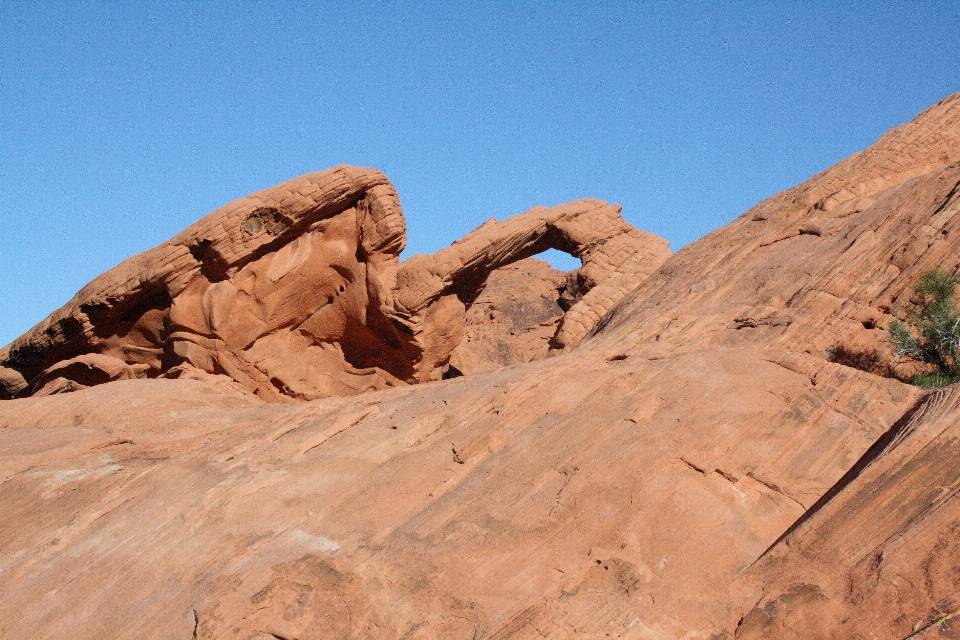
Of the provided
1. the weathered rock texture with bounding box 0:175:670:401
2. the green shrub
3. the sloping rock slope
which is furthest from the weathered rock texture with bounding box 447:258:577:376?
the green shrub

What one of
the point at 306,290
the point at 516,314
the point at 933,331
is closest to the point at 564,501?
the point at 933,331

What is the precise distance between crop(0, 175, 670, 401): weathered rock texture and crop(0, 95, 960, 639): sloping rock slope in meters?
7.30

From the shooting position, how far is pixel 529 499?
28.6 feet

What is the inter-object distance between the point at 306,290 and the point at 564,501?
13975 millimetres

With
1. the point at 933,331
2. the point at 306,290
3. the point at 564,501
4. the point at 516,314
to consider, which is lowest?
the point at 933,331

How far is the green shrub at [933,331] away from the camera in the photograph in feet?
34.8

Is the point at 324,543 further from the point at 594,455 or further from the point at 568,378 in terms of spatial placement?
the point at 568,378

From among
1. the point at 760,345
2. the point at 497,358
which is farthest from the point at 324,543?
the point at 497,358

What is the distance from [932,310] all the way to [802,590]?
5596 mm

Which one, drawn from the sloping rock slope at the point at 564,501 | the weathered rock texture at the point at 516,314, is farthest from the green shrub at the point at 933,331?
the weathered rock texture at the point at 516,314

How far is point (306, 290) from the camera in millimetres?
21422

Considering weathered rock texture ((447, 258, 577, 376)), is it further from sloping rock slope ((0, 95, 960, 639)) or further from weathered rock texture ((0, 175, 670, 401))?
sloping rock slope ((0, 95, 960, 639))

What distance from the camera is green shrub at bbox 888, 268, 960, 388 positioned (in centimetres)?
1061

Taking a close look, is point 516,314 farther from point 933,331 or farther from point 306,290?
point 933,331
